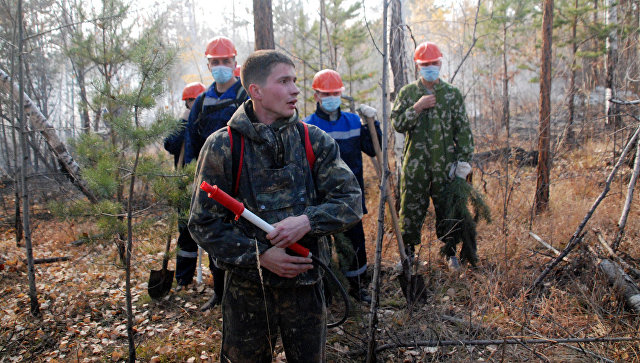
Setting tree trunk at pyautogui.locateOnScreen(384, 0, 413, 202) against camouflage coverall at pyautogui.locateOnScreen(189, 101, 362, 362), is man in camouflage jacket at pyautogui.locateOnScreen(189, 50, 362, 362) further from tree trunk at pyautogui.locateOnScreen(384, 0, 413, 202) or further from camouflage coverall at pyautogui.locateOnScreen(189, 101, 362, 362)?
tree trunk at pyautogui.locateOnScreen(384, 0, 413, 202)

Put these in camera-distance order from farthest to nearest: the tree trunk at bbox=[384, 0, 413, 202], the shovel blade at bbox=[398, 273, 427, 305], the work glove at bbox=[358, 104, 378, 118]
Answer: the tree trunk at bbox=[384, 0, 413, 202] → the work glove at bbox=[358, 104, 378, 118] → the shovel blade at bbox=[398, 273, 427, 305]

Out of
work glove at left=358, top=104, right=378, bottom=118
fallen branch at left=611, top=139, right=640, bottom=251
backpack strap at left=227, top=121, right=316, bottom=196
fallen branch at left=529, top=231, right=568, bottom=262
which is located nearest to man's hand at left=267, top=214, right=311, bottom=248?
backpack strap at left=227, top=121, right=316, bottom=196

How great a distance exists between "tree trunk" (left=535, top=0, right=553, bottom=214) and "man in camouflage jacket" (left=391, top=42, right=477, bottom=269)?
1.90m

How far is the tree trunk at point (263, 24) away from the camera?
5.52 metres

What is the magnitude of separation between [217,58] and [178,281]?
8.35 feet

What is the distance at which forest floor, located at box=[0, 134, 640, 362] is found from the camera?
3.22m

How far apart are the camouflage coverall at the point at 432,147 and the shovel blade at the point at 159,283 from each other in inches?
107

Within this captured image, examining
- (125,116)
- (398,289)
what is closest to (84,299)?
(125,116)

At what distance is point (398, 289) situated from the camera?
4.56m

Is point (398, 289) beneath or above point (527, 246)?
beneath

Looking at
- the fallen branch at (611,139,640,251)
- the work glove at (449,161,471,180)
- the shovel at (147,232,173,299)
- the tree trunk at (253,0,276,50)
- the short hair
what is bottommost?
the shovel at (147,232,173,299)

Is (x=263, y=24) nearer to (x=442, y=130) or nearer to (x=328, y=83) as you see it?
(x=328, y=83)

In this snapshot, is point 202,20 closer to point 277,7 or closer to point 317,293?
point 277,7

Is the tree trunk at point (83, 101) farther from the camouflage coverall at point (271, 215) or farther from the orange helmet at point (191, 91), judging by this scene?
the camouflage coverall at point (271, 215)
